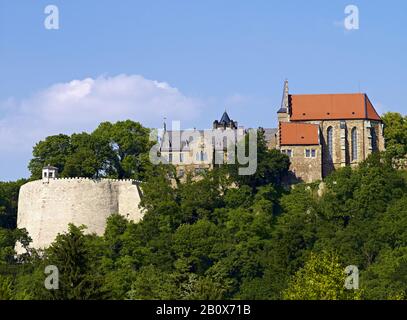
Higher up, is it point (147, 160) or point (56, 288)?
point (147, 160)

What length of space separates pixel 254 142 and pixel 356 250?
11935 millimetres

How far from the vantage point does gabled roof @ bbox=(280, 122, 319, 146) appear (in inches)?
3312

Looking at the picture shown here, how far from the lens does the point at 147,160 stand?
84.5 meters

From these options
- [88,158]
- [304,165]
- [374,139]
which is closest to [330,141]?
[374,139]

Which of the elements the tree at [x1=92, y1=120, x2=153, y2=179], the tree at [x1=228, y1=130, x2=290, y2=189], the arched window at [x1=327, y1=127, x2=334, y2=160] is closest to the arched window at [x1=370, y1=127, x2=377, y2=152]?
the arched window at [x1=327, y1=127, x2=334, y2=160]

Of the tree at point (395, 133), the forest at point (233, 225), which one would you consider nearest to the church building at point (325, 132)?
the tree at point (395, 133)

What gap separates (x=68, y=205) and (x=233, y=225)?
9268 mm

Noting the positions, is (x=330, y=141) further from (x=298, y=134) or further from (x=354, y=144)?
(x=298, y=134)

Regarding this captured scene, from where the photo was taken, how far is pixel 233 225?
252 ft

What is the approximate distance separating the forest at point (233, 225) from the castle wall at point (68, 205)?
2.68 ft

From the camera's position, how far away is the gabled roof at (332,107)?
8769cm

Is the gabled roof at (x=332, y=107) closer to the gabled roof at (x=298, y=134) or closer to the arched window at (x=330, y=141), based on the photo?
the arched window at (x=330, y=141)
